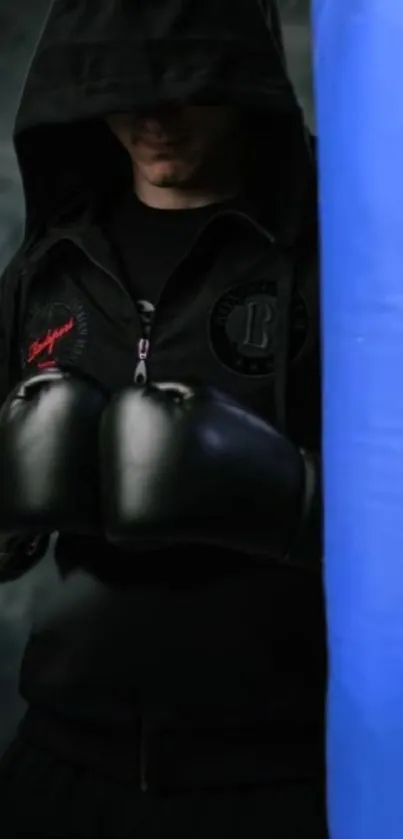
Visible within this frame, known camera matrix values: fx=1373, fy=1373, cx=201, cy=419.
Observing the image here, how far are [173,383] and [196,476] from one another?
7 cm

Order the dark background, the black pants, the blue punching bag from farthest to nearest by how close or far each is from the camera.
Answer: the dark background → the black pants → the blue punching bag

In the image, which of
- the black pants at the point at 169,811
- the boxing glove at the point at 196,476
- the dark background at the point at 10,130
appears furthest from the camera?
the dark background at the point at 10,130

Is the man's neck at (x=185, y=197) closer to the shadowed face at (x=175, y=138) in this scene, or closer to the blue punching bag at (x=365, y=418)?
the shadowed face at (x=175, y=138)

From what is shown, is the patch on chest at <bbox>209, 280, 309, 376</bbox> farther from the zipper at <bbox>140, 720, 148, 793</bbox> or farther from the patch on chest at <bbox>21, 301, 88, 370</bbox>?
the zipper at <bbox>140, 720, 148, 793</bbox>

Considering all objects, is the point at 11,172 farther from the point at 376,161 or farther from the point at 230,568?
the point at 376,161

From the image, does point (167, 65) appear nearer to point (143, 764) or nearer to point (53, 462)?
point (53, 462)

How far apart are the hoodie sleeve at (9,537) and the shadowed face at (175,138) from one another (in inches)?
5.4

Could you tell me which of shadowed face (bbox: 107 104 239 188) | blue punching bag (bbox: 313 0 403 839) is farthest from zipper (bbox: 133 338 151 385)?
blue punching bag (bbox: 313 0 403 839)

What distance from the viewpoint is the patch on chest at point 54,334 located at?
0.90 meters

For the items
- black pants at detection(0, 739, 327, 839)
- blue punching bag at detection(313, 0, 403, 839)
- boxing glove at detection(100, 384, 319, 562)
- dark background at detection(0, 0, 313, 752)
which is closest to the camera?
blue punching bag at detection(313, 0, 403, 839)

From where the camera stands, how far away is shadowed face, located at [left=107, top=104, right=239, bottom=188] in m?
0.86

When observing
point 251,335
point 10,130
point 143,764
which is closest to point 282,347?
point 251,335

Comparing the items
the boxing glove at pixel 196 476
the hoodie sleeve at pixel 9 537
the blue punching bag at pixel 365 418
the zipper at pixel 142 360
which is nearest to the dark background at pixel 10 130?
the hoodie sleeve at pixel 9 537

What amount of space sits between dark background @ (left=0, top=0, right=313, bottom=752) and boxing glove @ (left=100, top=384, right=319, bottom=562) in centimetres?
64
